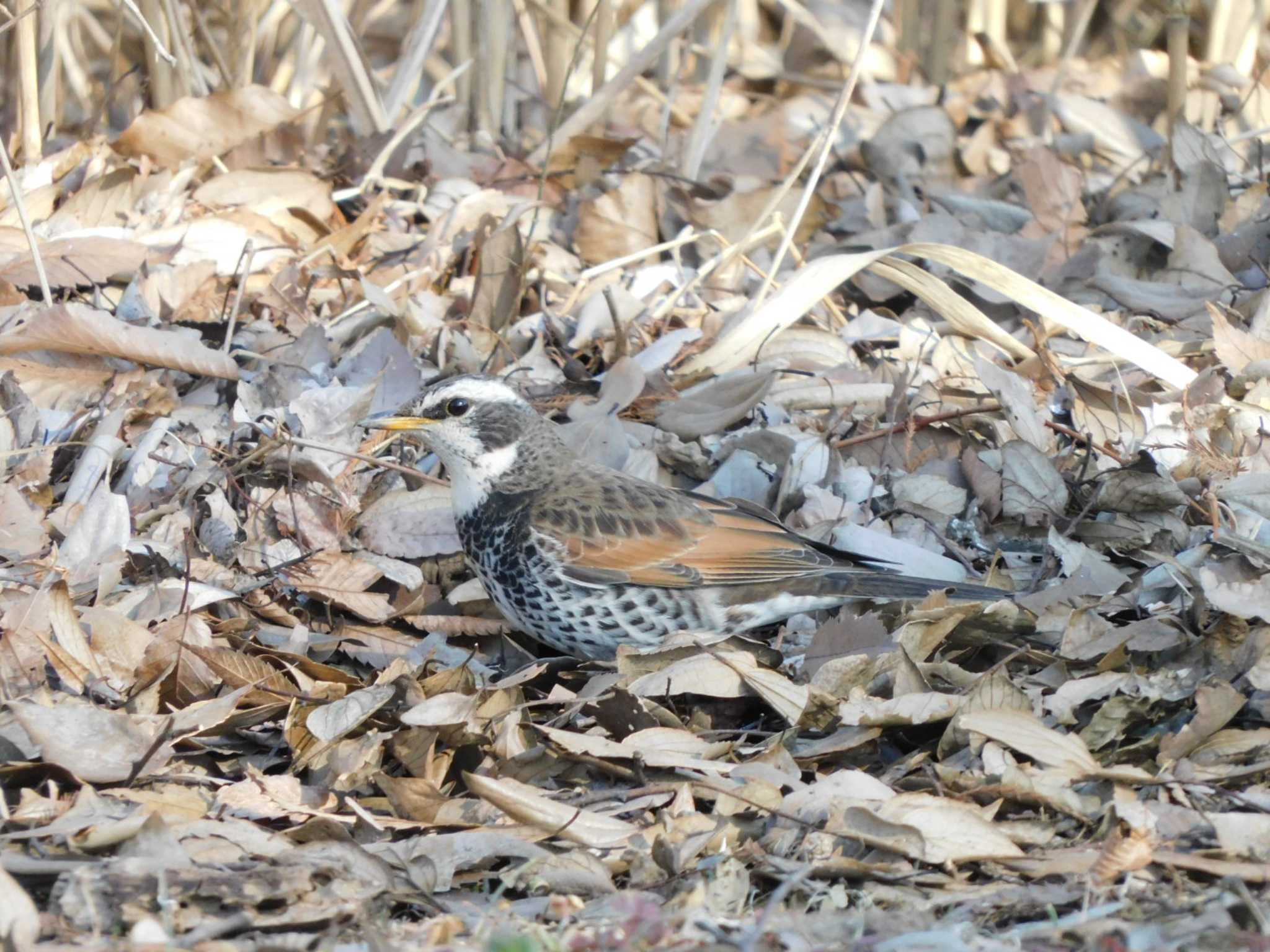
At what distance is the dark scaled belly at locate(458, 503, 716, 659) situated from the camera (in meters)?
5.29

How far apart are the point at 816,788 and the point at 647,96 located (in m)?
5.98

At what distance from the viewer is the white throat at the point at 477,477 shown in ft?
18.3

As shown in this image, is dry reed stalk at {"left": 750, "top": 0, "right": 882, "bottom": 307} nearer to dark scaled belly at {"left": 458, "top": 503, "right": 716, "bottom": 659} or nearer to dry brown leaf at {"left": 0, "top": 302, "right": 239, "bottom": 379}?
dark scaled belly at {"left": 458, "top": 503, "right": 716, "bottom": 659}

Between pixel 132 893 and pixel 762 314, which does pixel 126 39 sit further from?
pixel 132 893

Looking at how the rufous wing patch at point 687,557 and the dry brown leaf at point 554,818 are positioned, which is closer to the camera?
the dry brown leaf at point 554,818

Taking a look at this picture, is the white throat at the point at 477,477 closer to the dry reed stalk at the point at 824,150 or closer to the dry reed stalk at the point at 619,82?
the dry reed stalk at the point at 824,150

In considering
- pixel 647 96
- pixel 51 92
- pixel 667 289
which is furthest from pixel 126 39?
pixel 667 289

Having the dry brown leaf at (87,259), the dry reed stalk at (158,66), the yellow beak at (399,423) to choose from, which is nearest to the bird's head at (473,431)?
the yellow beak at (399,423)

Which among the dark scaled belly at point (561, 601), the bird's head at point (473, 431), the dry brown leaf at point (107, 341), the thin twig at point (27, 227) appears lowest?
the dark scaled belly at point (561, 601)

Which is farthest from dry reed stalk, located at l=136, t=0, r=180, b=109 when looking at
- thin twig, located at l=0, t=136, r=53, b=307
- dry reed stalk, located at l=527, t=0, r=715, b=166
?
dry reed stalk, located at l=527, t=0, r=715, b=166

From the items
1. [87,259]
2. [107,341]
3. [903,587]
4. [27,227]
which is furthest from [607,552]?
[87,259]

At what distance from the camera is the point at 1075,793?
12.9 ft

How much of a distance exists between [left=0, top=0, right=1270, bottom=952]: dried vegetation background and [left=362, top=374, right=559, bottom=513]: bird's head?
299 millimetres

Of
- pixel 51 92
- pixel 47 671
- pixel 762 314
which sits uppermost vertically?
pixel 51 92
